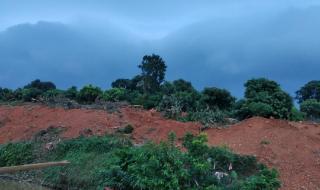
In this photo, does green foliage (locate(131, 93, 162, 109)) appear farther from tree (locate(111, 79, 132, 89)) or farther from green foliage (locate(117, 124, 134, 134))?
tree (locate(111, 79, 132, 89))

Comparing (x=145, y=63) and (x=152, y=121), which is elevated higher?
(x=145, y=63)

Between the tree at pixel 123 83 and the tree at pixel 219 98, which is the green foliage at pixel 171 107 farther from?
the tree at pixel 123 83

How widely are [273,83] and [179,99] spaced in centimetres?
353

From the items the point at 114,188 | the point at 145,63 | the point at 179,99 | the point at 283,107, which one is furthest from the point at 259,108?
the point at 145,63

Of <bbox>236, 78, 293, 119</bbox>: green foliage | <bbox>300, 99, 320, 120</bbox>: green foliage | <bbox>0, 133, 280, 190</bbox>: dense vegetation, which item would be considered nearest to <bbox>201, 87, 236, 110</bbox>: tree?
<bbox>236, 78, 293, 119</bbox>: green foliage

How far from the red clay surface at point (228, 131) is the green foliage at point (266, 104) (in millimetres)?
976

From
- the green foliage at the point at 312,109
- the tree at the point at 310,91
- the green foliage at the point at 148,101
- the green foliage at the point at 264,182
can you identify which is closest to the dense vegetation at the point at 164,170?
the green foliage at the point at 264,182

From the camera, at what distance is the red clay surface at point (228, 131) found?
43.8 feet

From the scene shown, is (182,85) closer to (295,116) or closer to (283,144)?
(295,116)

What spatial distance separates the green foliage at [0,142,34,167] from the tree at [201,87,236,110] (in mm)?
7396

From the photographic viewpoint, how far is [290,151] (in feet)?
46.2

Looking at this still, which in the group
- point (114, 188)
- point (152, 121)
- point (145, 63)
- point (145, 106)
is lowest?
point (114, 188)

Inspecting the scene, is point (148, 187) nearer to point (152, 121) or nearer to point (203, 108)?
point (152, 121)

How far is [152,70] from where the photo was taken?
106ft
